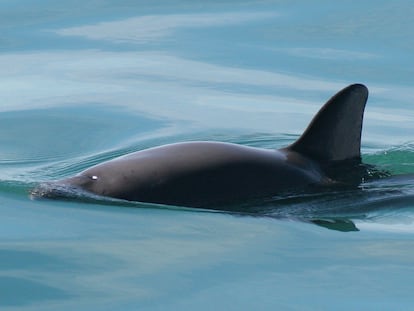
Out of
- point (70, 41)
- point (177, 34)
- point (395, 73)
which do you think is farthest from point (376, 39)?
point (70, 41)

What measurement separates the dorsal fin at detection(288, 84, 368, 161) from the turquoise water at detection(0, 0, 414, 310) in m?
0.31

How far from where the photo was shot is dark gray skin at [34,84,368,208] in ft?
24.6

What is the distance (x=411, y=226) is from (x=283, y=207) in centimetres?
76

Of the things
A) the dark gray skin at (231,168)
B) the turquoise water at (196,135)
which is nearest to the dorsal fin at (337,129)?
the dark gray skin at (231,168)

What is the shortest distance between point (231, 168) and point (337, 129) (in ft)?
2.67

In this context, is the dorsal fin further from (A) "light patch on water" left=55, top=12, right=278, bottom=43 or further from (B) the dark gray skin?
(A) "light patch on water" left=55, top=12, right=278, bottom=43

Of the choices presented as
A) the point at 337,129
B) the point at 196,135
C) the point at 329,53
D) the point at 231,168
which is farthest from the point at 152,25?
the point at 231,168

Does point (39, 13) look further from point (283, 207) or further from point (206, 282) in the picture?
point (206, 282)

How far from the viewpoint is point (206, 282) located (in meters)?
6.14

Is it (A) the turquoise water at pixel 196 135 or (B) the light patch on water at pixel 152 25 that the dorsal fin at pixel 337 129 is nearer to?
(A) the turquoise water at pixel 196 135

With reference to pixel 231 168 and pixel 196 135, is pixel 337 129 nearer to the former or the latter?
pixel 231 168

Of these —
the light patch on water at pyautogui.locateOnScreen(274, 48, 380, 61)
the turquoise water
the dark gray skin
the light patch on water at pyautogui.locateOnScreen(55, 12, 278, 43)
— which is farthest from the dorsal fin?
the light patch on water at pyautogui.locateOnScreen(55, 12, 278, 43)

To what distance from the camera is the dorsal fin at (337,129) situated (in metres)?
7.96

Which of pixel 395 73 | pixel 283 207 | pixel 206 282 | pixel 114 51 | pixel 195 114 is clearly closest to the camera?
pixel 206 282
